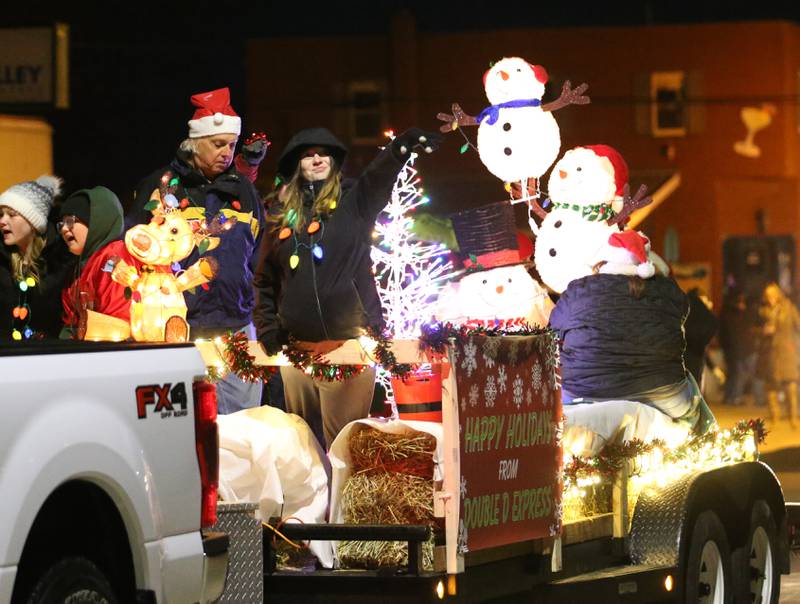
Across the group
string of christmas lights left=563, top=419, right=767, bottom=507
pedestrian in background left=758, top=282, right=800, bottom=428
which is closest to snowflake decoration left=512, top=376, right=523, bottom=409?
string of christmas lights left=563, top=419, right=767, bottom=507

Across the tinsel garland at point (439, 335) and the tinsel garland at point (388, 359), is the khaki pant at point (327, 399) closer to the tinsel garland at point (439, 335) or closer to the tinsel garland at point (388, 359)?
the tinsel garland at point (388, 359)

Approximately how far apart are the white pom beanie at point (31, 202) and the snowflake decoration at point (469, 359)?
2488 millimetres

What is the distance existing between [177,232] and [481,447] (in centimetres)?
159

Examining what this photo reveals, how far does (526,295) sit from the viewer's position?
985 centimetres

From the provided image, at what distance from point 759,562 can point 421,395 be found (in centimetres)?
280

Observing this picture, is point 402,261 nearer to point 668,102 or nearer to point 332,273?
→ point 332,273

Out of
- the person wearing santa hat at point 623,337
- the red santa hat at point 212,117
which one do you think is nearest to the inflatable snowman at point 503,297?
the person wearing santa hat at point 623,337

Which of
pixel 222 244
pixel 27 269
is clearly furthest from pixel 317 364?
pixel 27 269

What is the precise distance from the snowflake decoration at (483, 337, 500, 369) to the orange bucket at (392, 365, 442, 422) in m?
0.24

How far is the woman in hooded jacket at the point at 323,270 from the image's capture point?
24.2 feet

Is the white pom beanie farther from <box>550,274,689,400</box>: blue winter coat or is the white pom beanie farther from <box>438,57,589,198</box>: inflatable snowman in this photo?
<box>438,57,589,198</box>: inflatable snowman

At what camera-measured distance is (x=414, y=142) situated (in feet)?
23.9

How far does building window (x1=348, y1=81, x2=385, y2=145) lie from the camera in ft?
147

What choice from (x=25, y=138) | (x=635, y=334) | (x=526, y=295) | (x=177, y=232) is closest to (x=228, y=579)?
(x=177, y=232)
